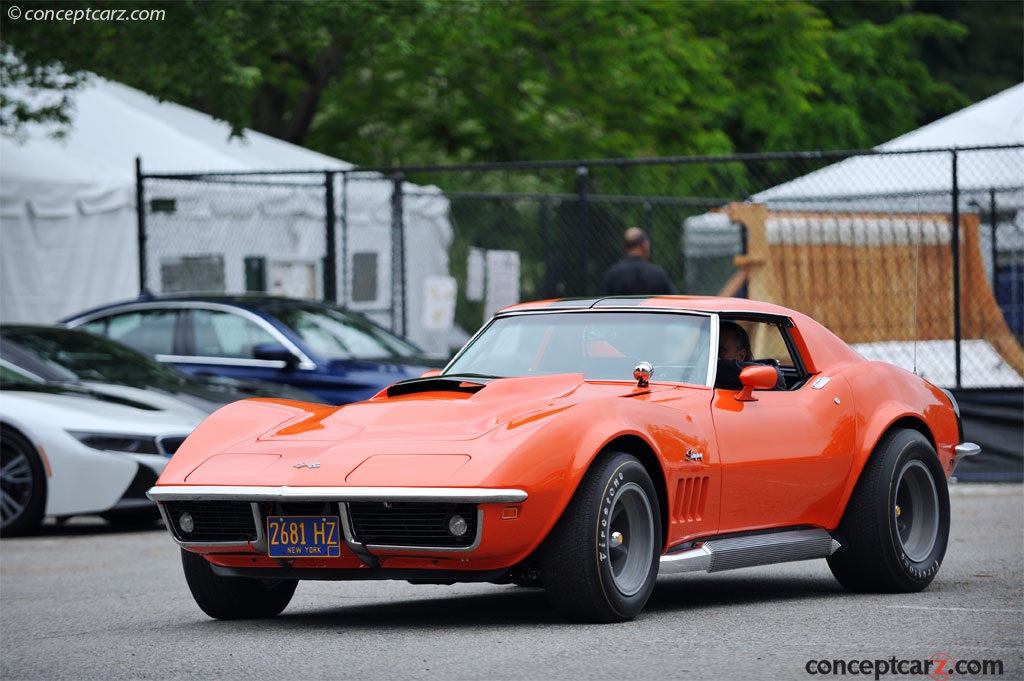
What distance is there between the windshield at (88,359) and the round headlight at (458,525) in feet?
22.3

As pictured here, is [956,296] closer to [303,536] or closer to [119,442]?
[119,442]

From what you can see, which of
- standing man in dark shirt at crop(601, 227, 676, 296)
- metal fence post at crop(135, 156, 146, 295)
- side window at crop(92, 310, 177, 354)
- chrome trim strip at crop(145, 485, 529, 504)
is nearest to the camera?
chrome trim strip at crop(145, 485, 529, 504)

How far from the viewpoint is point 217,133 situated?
78.4 ft

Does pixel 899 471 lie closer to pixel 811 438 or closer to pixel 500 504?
pixel 811 438

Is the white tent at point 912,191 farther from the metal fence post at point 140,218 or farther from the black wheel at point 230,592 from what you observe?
the black wheel at point 230,592

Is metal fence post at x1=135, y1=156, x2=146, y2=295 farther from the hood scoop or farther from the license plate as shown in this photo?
the license plate

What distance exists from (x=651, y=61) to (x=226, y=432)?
57.6ft

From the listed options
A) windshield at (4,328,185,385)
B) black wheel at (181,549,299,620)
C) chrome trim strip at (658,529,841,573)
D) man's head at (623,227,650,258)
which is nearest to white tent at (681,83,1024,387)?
man's head at (623,227,650,258)

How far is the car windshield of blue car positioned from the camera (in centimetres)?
748

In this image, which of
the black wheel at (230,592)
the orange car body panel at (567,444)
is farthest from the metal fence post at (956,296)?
the black wheel at (230,592)

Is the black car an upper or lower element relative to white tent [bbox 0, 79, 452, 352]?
lower

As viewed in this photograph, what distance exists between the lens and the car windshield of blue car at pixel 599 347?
7.48m

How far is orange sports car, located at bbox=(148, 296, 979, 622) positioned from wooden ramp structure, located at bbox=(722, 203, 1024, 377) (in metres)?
7.27

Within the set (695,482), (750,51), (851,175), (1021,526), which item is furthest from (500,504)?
(750,51)
